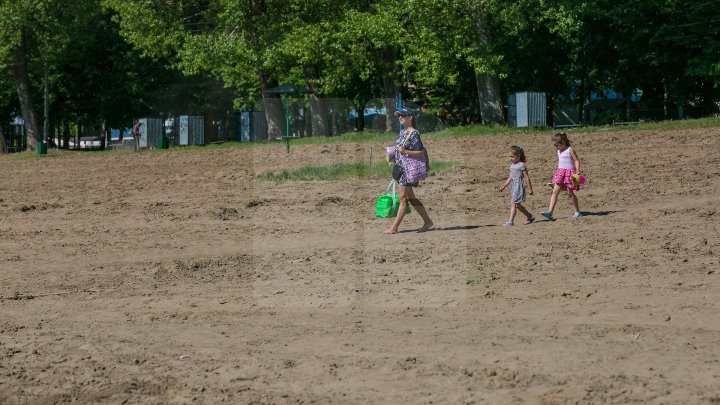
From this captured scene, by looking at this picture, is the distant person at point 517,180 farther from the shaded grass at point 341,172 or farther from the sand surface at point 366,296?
the shaded grass at point 341,172

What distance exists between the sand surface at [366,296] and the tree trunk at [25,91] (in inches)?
1284

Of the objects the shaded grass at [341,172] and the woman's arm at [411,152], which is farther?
the shaded grass at [341,172]

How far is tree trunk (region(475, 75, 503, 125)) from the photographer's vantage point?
4340 centimetres

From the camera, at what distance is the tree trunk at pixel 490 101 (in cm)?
4340

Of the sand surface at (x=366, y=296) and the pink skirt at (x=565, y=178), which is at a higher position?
the pink skirt at (x=565, y=178)

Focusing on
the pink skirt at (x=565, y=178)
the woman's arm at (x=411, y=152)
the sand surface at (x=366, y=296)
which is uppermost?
the woman's arm at (x=411, y=152)

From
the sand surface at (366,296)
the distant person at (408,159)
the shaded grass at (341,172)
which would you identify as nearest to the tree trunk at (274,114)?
the shaded grass at (341,172)

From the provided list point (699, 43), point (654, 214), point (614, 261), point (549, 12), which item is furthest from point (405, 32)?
point (614, 261)

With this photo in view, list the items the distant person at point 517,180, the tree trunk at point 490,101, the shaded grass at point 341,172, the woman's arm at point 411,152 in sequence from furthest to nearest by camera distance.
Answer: the tree trunk at point 490,101
the shaded grass at point 341,172
the distant person at point 517,180
the woman's arm at point 411,152

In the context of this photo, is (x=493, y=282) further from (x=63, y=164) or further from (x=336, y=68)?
(x=336, y=68)

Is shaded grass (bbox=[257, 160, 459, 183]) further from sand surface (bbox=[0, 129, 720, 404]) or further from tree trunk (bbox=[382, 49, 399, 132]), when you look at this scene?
tree trunk (bbox=[382, 49, 399, 132])

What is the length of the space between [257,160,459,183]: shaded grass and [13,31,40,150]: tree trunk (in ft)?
101

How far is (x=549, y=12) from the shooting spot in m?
41.0

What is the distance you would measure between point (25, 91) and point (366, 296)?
4775 cm
